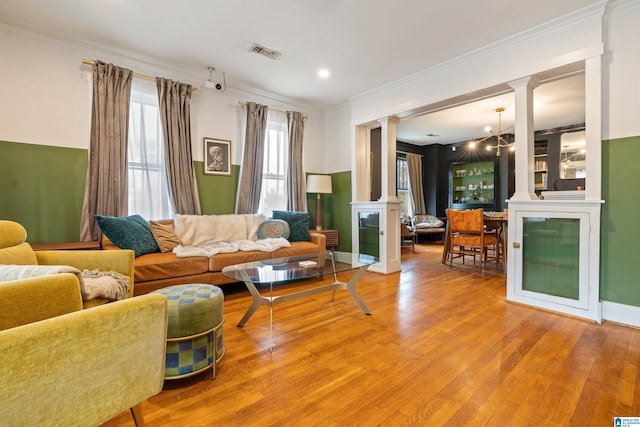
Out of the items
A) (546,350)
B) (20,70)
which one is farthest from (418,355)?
(20,70)

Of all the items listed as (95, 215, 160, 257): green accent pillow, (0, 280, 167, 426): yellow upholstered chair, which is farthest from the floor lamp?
(0, 280, 167, 426): yellow upholstered chair

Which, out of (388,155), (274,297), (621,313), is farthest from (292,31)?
(621,313)

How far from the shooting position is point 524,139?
2.97 meters

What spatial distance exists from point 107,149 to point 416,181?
6970mm

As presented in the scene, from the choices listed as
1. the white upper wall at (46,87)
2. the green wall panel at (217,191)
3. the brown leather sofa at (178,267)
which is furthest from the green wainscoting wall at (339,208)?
Answer: the white upper wall at (46,87)

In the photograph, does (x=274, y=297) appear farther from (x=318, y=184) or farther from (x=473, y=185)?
(x=473, y=185)

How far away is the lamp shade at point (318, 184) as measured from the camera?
4914mm

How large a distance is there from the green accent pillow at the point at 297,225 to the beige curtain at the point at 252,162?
1.48ft

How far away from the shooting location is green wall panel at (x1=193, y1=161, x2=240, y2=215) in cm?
408

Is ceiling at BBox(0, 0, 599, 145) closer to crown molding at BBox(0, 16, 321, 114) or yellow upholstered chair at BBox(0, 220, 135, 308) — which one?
crown molding at BBox(0, 16, 321, 114)

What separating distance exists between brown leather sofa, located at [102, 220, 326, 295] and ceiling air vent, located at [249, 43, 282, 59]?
2.21 m

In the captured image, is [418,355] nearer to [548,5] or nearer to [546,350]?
[546,350]

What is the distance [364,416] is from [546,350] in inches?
58.1

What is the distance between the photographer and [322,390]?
1.60m
